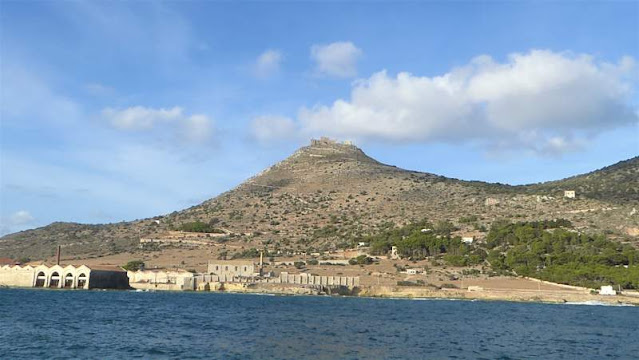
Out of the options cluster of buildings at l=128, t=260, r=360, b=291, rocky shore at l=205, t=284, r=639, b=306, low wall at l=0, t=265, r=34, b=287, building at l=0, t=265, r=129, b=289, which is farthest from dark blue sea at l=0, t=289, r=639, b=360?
low wall at l=0, t=265, r=34, b=287

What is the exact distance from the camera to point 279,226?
14612 centimetres

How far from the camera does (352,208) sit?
152250 mm

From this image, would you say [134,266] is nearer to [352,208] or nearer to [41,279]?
[41,279]

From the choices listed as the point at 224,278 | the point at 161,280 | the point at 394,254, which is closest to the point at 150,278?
the point at 161,280

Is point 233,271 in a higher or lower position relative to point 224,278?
higher

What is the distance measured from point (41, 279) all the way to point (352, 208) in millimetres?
69698

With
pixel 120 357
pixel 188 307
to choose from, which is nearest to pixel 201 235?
pixel 188 307

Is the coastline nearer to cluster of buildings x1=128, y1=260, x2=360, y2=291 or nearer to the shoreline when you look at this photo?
the shoreline

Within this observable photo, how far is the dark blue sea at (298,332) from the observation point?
35.1 metres

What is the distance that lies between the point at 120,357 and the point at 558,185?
13645cm

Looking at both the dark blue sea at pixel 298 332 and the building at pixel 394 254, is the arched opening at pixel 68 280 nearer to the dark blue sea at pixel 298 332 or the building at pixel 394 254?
the dark blue sea at pixel 298 332

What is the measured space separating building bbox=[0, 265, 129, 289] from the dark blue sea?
34.5 m

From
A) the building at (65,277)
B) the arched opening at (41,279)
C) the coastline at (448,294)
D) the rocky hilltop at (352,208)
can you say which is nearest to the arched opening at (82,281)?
the building at (65,277)

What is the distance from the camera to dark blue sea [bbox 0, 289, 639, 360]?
35094mm
